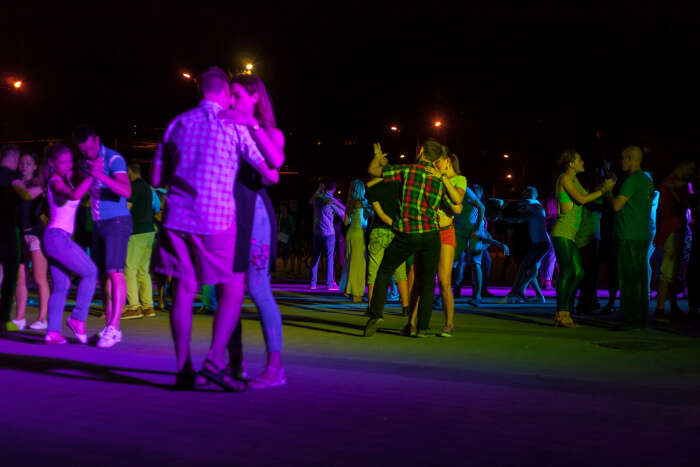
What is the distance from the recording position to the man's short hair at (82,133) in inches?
312

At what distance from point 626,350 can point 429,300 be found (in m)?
2.01

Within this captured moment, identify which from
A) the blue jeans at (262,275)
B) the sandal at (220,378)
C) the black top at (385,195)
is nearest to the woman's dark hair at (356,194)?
the black top at (385,195)

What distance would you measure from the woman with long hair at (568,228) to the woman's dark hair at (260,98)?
5195mm

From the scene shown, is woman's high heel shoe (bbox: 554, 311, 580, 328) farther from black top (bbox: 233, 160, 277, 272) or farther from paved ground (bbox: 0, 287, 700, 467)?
black top (bbox: 233, 160, 277, 272)

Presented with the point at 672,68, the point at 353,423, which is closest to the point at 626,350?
the point at 353,423

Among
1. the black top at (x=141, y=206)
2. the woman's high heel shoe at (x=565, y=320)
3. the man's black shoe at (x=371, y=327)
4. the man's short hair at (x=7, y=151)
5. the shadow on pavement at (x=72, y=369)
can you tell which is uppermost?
the man's short hair at (x=7, y=151)

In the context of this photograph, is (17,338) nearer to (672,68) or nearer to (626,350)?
(626,350)

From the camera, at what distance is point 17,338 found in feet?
28.5

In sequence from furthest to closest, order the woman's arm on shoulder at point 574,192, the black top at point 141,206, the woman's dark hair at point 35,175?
the black top at point 141,206, the woman's arm on shoulder at point 574,192, the woman's dark hair at point 35,175

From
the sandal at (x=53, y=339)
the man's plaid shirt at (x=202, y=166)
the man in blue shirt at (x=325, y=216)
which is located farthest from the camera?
the man in blue shirt at (x=325, y=216)

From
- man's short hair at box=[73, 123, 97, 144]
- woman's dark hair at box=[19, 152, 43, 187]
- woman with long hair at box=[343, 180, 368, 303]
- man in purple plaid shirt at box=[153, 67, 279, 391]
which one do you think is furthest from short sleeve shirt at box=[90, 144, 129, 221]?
woman with long hair at box=[343, 180, 368, 303]

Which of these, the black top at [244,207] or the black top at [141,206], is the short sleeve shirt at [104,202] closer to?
the black top at [244,207]

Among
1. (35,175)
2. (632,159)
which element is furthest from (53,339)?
(632,159)

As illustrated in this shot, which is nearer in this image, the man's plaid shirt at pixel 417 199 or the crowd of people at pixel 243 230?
the crowd of people at pixel 243 230
